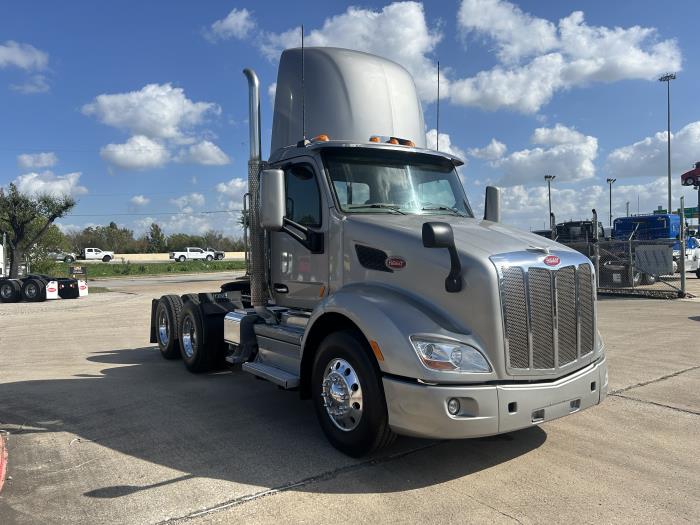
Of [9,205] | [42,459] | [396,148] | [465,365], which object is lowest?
[42,459]

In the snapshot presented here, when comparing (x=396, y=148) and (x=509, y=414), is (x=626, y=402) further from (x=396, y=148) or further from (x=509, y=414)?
(x=396, y=148)

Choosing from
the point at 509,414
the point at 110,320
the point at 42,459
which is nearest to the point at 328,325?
the point at 509,414

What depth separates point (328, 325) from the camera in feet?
15.8

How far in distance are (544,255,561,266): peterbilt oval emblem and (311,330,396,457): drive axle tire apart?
151 cm

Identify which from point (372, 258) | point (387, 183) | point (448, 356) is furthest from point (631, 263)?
point (448, 356)

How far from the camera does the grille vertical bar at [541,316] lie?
158 inches

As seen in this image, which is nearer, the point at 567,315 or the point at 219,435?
the point at 567,315

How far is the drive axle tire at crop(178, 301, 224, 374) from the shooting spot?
7172 mm

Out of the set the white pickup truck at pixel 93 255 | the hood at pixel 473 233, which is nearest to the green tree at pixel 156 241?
the white pickup truck at pixel 93 255

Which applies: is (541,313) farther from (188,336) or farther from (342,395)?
(188,336)

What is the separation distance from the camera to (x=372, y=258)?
183 inches

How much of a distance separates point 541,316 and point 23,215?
100 ft

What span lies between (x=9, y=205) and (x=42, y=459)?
28.2 m

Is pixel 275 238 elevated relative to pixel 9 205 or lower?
lower
